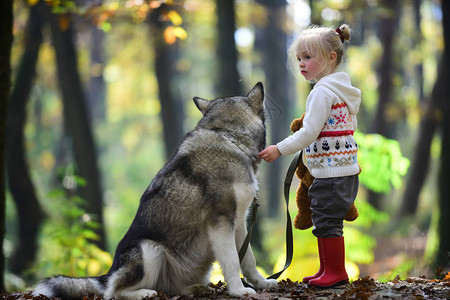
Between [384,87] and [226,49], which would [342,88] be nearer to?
[226,49]

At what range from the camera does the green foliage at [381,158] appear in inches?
251

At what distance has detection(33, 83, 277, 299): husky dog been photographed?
11.8 feet

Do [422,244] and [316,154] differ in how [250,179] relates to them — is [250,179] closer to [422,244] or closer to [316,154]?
[316,154]

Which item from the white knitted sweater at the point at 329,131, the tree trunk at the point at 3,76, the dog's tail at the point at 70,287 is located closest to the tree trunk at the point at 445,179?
the white knitted sweater at the point at 329,131

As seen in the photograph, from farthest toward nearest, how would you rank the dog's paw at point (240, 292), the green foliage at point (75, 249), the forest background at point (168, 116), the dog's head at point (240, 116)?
the forest background at point (168, 116) → the green foliage at point (75, 249) → the dog's head at point (240, 116) → the dog's paw at point (240, 292)

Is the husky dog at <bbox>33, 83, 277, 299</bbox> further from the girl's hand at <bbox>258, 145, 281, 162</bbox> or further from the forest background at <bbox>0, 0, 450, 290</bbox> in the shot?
the forest background at <bbox>0, 0, 450, 290</bbox>

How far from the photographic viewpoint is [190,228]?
3.72m

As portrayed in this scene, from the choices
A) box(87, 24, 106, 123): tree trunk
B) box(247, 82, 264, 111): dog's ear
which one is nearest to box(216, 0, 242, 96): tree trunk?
box(247, 82, 264, 111): dog's ear

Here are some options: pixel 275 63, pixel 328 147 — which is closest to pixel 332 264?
pixel 328 147

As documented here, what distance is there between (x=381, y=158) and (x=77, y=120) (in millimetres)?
6796

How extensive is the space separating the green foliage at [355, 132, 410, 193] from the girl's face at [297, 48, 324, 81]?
2.88 metres

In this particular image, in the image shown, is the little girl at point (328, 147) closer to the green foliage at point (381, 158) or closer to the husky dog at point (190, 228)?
the husky dog at point (190, 228)

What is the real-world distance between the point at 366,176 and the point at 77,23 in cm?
941

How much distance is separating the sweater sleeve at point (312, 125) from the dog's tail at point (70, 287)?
6.14ft
